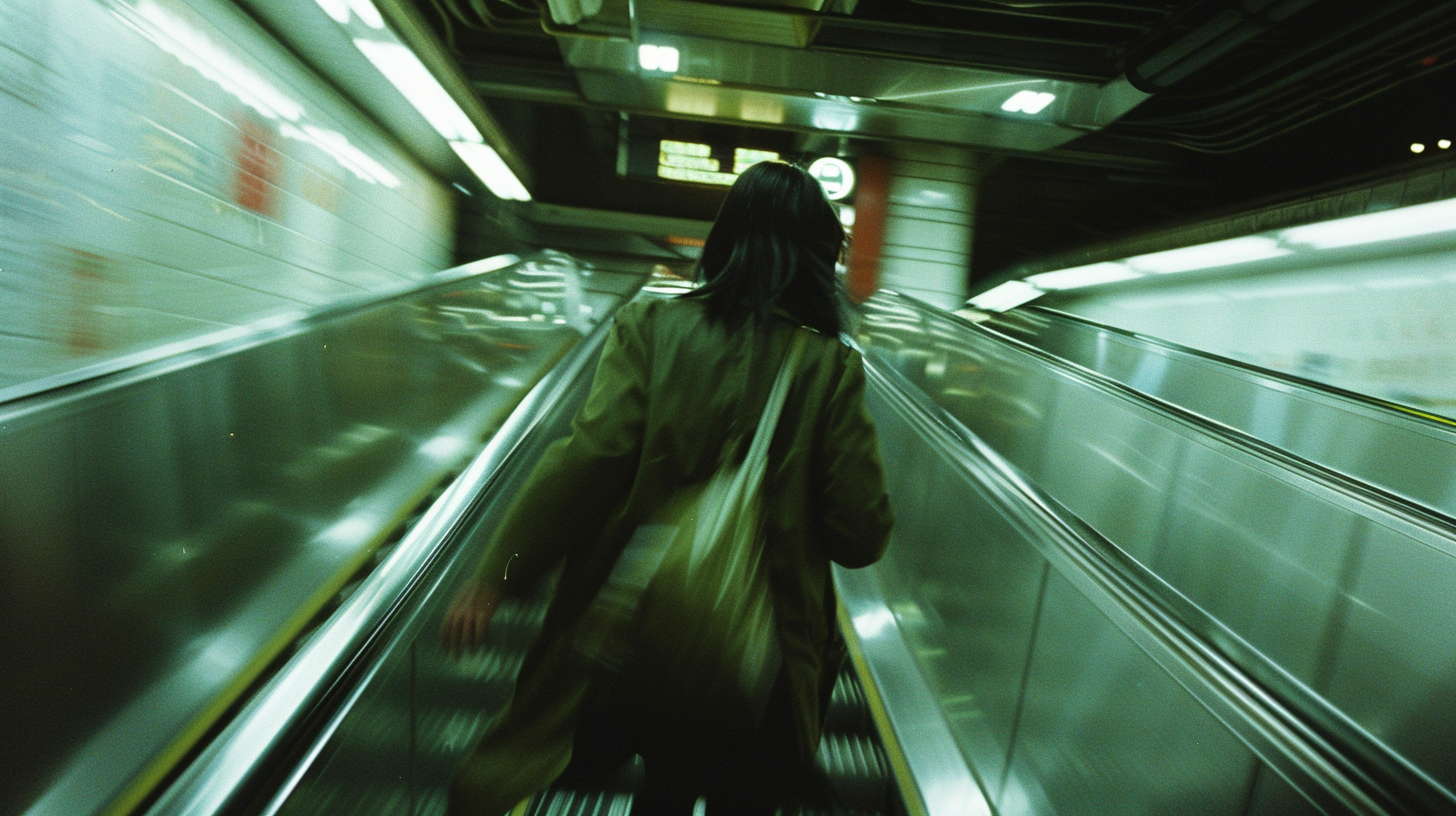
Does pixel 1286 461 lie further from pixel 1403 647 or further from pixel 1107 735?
pixel 1107 735

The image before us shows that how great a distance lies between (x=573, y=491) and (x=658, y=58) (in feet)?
21.6

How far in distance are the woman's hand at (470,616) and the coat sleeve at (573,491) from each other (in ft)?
0.07

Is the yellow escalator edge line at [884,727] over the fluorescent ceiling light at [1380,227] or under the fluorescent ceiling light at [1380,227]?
under

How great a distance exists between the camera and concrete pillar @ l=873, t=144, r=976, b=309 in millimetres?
8492

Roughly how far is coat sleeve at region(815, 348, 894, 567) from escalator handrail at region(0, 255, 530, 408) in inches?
83.6

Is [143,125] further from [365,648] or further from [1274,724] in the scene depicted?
[1274,724]

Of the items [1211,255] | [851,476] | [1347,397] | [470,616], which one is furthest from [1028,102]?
[470,616]

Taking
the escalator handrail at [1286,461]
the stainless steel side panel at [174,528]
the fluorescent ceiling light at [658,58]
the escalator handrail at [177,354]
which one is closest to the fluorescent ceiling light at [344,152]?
the fluorescent ceiling light at [658,58]

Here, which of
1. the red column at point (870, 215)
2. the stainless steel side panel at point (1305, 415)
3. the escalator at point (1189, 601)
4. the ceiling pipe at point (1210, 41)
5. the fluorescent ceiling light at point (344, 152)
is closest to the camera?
the escalator at point (1189, 601)

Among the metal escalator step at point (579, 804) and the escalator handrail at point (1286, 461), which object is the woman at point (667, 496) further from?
the escalator handrail at point (1286, 461)

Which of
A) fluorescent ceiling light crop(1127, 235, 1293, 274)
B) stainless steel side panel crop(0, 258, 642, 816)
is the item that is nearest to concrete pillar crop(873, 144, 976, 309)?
fluorescent ceiling light crop(1127, 235, 1293, 274)

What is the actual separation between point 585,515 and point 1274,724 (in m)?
1.03

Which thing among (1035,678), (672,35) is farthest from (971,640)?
(672,35)

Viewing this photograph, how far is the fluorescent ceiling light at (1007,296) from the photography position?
8.96 meters
